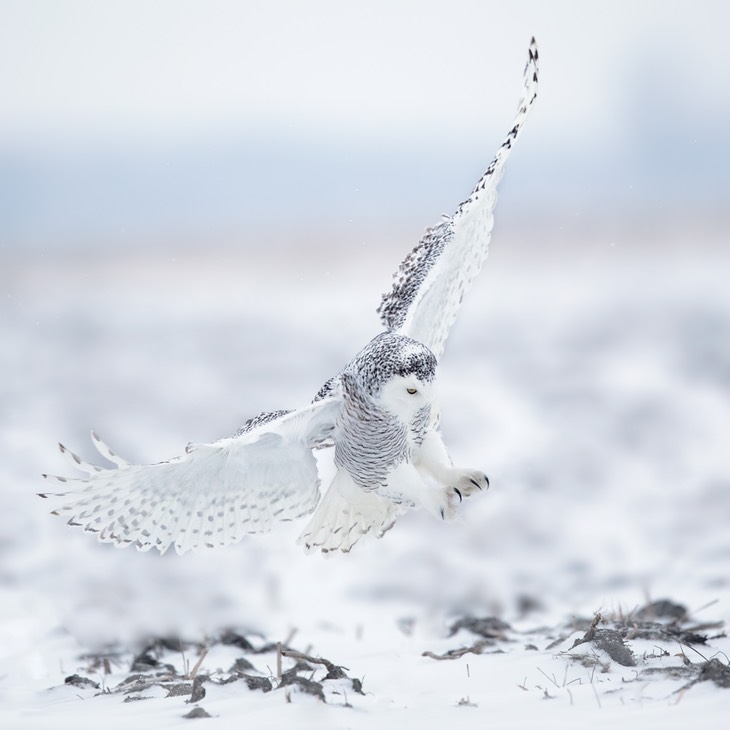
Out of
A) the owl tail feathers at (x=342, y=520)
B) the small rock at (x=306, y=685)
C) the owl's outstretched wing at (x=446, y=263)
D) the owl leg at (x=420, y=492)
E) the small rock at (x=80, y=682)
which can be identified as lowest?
the small rock at (x=306, y=685)

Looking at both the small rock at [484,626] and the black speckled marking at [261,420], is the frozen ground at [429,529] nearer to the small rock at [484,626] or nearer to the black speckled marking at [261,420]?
the small rock at [484,626]

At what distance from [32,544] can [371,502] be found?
2.47 metres

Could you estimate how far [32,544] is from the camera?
487 centimetres

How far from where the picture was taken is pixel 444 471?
9.66 ft

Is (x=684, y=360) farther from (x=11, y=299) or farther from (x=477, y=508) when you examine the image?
(x=11, y=299)

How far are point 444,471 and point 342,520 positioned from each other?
47 centimetres

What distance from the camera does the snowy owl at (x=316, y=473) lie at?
2.72m

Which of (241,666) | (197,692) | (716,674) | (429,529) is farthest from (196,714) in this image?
(429,529)

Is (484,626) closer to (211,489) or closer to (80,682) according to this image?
(211,489)

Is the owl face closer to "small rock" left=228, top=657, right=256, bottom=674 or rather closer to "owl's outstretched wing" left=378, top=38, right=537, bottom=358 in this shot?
"owl's outstretched wing" left=378, top=38, right=537, bottom=358

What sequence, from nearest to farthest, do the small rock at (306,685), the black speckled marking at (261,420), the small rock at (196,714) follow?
the small rock at (196,714)
the small rock at (306,685)
the black speckled marking at (261,420)

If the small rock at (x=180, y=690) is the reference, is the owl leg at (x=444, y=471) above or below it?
above

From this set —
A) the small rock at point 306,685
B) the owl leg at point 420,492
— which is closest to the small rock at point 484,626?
the owl leg at point 420,492

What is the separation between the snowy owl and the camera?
8.94ft
